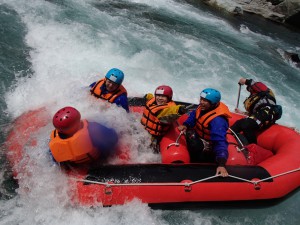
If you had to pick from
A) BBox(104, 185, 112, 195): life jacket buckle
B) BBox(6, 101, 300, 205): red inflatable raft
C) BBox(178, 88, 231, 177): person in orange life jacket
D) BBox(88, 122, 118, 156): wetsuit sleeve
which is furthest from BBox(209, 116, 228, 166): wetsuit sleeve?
BBox(104, 185, 112, 195): life jacket buckle

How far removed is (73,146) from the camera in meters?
3.21

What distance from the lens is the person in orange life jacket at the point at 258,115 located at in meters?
4.70

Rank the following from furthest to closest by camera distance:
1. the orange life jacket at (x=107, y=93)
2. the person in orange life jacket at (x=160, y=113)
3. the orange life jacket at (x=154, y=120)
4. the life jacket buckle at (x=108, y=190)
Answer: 1. the orange life jacket at (x=107, y=93)
2. the orange life jacket at (x=154, y=120)
3. the person in orange life jacket at (x=160, y=113)
4. the life jacket buckle at (x=108, y=190)

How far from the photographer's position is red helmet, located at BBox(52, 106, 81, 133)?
309cm

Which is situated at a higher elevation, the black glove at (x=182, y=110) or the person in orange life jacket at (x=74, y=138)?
the black glove at (x=182, y=110)

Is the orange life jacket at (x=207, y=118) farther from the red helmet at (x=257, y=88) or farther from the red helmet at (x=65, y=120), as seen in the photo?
the red helmet at (x=65, y=120)

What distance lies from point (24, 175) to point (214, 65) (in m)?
6.38

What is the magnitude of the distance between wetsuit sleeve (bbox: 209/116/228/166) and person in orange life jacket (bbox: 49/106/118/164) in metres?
1.21

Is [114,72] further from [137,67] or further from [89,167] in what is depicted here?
[137,67]

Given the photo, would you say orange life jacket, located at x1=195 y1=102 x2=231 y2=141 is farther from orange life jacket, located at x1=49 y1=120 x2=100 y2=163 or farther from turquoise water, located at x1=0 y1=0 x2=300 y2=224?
orange life jacket, located at x1=49 y1=120 x2=100 y2=163

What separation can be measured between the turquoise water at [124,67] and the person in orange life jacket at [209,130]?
52cm

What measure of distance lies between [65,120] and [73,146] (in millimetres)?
281

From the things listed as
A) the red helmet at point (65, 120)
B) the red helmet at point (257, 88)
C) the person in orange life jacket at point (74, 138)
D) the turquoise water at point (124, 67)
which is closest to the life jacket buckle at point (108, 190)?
the turquoise water at point (124, 67)

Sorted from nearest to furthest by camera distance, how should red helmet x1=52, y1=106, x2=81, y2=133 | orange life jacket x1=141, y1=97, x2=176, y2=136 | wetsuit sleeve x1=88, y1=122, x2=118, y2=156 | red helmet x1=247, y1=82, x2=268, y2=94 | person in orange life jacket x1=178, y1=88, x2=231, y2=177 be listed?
1. red helmet x1=52, y1=106, x2=81, y2=133
2. wetsuit sleeve x1=88, y1=122, x2=118, y2=156
3. person in orange life jacket x1=178, y1=88, x2=231, y2=177
4. orange life jacket x1=141, y1=97, x2=176, y2=136
5. red helmet x1=247, y1=82, x2=268, y2=94
